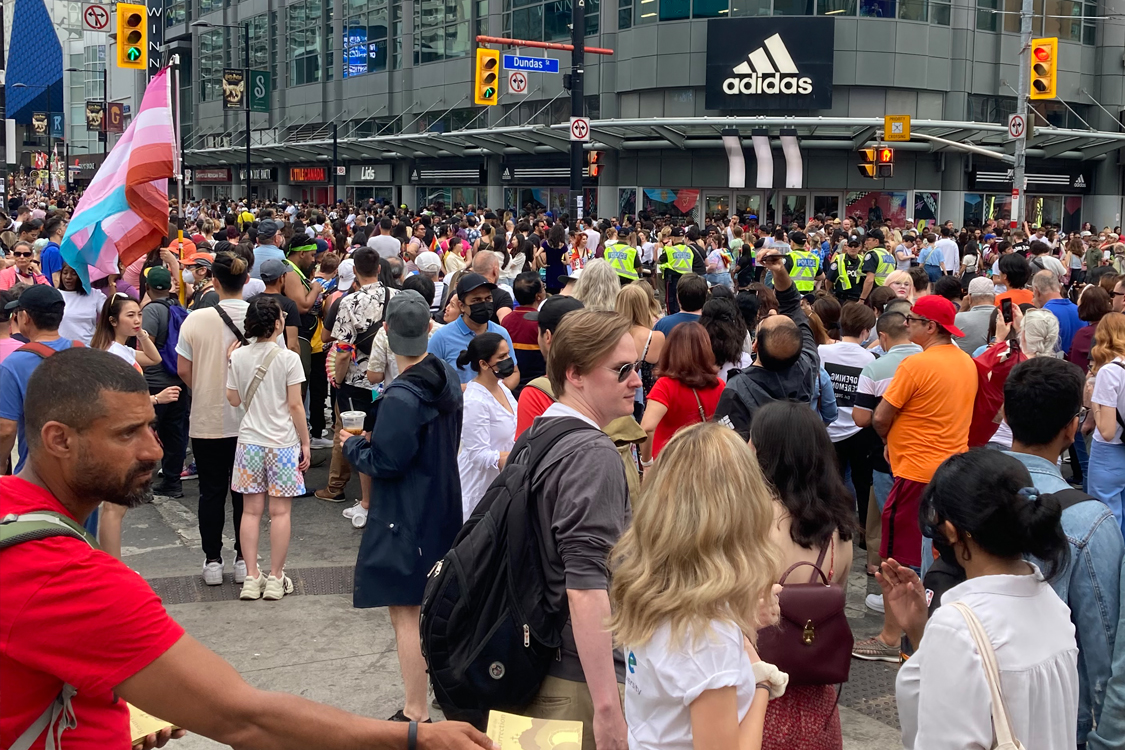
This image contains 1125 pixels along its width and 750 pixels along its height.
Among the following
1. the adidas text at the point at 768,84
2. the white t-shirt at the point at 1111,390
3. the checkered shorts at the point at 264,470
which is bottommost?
the checkered shorts at the point at 264,470

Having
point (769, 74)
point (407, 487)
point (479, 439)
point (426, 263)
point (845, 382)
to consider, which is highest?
point (769, 74)

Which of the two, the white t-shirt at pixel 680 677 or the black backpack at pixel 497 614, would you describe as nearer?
the white t-shirt at pixel 680 677

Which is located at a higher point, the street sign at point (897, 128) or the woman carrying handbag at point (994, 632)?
the street sign at point (897, 128)

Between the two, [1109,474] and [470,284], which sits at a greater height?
[470,284]

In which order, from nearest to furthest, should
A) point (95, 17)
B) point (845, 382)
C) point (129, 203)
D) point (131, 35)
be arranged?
point (845, 382) < point (129, 203) < point (131, 35) < point (95, 17)

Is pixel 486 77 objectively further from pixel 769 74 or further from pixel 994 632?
pixel 994 632

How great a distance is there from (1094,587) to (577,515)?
1641 mm

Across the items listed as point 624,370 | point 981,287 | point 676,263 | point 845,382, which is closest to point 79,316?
point 845,382

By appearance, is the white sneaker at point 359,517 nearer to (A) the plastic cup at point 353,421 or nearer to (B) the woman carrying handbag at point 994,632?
(A) the plastic cup at point 353,421

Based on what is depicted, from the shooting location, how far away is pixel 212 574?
23.4ft

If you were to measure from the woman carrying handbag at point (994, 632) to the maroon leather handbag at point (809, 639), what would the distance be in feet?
1.84

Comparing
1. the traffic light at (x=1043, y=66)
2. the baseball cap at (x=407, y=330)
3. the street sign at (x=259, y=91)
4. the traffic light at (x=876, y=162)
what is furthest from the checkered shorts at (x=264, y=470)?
the street sign at (x=259, y=91)

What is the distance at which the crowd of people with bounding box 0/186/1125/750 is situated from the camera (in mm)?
2342

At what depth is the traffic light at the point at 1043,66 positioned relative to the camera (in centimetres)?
2095
